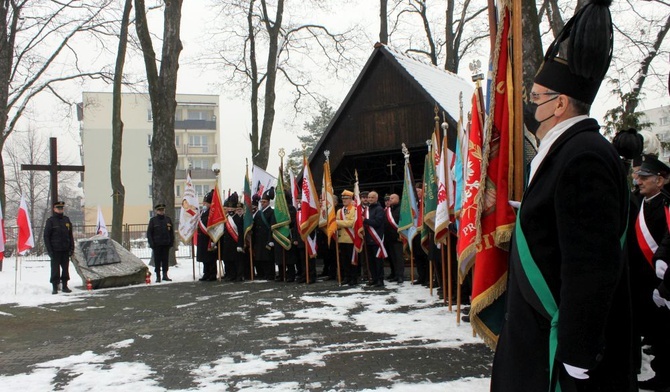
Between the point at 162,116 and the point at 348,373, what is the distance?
45.2ft

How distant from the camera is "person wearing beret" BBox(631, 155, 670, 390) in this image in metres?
4.88

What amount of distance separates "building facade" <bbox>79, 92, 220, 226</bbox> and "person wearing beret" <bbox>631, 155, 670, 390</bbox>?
55590mm

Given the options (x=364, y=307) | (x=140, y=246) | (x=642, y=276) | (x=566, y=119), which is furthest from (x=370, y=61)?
(x=140, y=246)

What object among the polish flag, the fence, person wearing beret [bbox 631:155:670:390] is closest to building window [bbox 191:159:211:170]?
the fence

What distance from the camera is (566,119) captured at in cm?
246

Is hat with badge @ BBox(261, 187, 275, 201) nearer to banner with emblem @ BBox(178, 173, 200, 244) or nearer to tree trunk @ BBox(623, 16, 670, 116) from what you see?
banner with emblem @ BBox(178, 173, 200, 244)

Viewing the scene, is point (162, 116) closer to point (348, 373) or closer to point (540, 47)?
point (540, 47)

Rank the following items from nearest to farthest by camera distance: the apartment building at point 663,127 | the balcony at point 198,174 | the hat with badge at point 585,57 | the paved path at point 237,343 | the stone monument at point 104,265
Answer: the hat with badge at point 585,57, the paved path at point 237,343, the apartment building at point 663,127, the stone monument at point 104,265, the balcony at point 198,174

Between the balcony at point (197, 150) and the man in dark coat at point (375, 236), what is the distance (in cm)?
4966

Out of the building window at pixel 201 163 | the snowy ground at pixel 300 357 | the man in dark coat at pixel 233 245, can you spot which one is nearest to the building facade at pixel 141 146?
the building window at pixel 201 163

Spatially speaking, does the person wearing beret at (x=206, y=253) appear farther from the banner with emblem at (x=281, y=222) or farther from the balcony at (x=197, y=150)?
the balcony at (x=197, y=150)

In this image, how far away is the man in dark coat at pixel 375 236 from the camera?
11.3 m

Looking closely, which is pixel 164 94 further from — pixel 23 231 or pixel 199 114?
pixel 199 114

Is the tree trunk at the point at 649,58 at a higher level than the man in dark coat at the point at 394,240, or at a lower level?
higher
